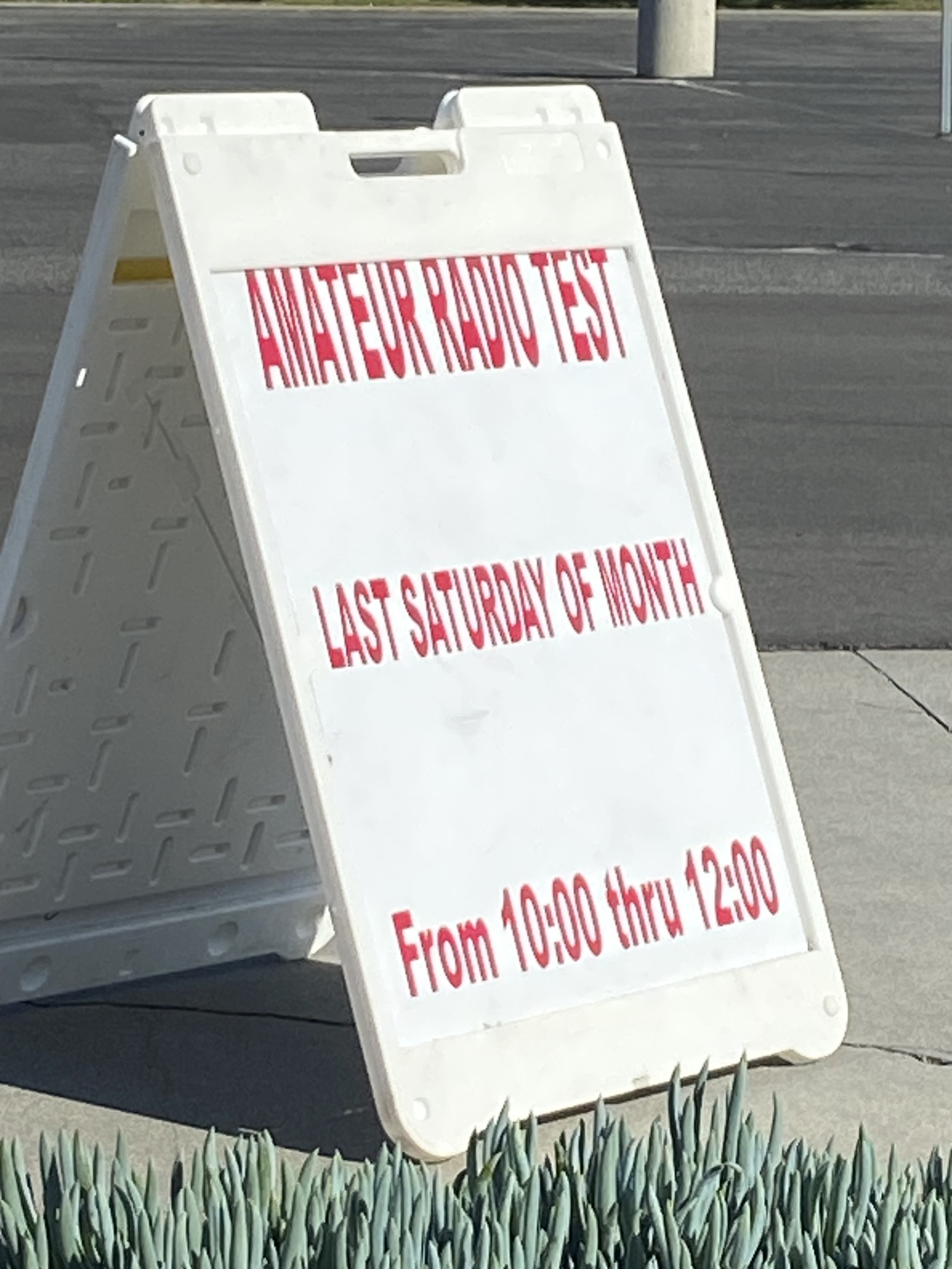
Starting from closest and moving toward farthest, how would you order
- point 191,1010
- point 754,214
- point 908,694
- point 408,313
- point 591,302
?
point 408,313
point 591,302
point 191,1010
point 908,694
point 754,214

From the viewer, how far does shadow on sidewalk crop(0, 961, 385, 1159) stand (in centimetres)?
416

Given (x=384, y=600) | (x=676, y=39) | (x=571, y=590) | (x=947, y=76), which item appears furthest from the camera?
(x=676, y=39)

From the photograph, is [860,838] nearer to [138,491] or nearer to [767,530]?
[138,491]

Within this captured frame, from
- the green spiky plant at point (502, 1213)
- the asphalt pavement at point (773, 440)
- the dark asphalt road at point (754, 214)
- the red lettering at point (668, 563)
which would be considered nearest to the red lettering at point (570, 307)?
the red lettering at point (668, 563)

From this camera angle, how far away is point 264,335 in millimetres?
3863

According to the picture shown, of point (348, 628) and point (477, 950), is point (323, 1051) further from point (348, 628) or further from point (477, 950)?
point (348, 628)

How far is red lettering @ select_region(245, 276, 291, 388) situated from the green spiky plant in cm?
139

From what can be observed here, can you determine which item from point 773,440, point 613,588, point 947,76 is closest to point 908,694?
point 613,588

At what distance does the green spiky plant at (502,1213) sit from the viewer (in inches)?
102

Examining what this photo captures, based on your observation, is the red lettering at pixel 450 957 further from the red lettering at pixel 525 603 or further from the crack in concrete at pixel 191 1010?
the crack in concrete at pixel 191 1010

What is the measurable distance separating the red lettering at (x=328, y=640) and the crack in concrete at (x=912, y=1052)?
4.19ft

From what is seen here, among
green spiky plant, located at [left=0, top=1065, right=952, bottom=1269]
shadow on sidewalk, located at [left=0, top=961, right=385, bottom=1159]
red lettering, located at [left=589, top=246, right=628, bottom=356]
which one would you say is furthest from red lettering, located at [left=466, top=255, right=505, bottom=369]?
green spiky plant, located at [left=0, top=1065, right=952, bottom=1269]

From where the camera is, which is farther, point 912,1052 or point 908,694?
point 908,694

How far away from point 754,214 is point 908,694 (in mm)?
9760
